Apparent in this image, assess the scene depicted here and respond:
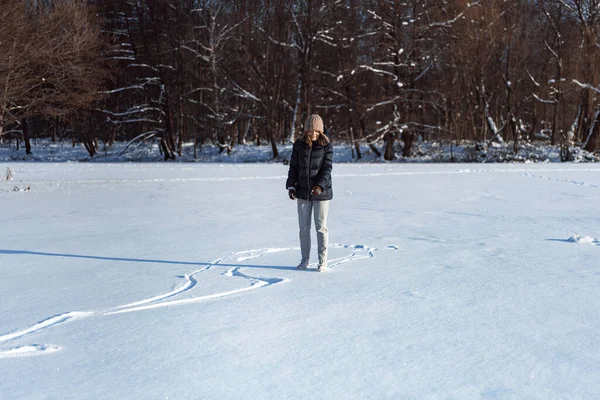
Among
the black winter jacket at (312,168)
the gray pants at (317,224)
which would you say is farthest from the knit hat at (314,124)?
the gray pants at (317,224)

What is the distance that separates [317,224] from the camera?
604cm

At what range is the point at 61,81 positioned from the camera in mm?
19391

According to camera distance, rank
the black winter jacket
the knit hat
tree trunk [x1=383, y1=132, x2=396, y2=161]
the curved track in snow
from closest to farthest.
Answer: the curved track in snow → the knit hat → the black winter jacket → tree trunk [x1=383, y1=132, x2=396, y2=161]

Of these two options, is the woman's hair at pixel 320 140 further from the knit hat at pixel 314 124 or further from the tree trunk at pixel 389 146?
the tree trunk at pixel 389 146

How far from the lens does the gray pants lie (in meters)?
5.96

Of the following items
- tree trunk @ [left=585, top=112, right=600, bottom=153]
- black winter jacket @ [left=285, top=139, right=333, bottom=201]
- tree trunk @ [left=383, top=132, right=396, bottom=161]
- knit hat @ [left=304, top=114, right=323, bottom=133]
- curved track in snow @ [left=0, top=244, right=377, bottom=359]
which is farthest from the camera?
tree trunk @ [left=383, top=132, right=396, bottom=161]

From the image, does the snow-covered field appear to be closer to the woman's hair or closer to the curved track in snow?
the curved track in snow

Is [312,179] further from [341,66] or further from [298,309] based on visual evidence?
[341,66]

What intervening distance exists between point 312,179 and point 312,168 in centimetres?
11

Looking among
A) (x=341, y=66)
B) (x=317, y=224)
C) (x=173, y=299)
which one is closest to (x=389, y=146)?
(x=341, y=66)

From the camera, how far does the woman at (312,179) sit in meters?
5.85

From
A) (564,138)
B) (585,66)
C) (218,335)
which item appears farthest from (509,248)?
(585,66)

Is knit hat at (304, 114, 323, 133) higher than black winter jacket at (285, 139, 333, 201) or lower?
higher

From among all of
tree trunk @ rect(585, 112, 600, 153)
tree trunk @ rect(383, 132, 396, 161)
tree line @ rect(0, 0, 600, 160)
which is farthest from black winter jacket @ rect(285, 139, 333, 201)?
tree trunk @ rect(585, 112, 600, 153)
